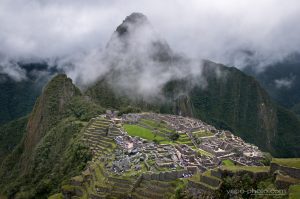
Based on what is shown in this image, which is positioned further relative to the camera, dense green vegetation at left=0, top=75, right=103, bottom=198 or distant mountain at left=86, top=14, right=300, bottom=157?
distant mountain at left=86, top=14, right=300, bottom=157

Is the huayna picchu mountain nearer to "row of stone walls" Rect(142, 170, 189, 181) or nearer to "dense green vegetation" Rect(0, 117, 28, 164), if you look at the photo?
"row of stone walls" Rect(142, 170, 189, 181)

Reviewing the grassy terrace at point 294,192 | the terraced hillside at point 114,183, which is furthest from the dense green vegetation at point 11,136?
the grassy terrace at point 294,192

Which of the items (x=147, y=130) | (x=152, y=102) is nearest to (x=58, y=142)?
(x=147, y=130)

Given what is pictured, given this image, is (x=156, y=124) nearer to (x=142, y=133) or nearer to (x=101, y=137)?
(x=142, y=133)

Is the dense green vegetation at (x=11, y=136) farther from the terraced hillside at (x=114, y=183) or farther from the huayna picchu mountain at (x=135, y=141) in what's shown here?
the terraced hillside at (x=114, y=183)

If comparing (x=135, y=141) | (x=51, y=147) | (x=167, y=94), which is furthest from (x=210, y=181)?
(x=167, y=94)

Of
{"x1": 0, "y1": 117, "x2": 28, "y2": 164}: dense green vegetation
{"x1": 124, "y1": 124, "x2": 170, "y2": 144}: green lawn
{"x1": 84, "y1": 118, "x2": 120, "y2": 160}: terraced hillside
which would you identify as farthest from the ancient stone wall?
{"x1": 0, "y1": 117, "x2": 28, "y2": 164}: dense green vegetation

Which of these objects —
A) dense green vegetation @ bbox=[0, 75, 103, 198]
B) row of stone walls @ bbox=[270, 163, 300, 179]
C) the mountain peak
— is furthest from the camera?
the mountain peak
